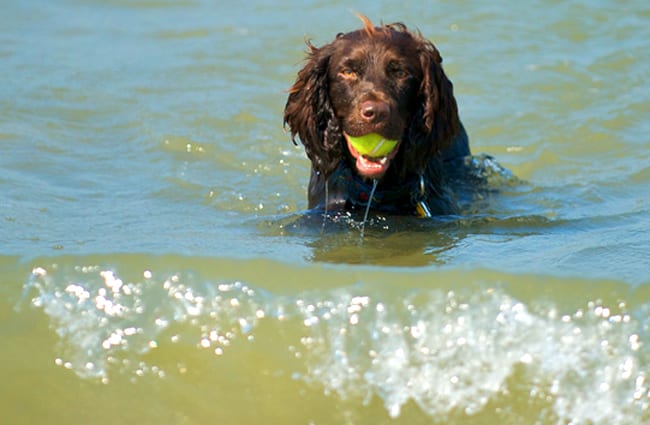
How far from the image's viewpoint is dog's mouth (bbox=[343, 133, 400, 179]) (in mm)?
5020

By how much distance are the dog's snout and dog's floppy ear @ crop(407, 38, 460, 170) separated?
0.38m

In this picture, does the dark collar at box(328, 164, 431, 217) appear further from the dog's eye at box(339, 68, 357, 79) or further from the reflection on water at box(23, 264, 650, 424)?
the reflection on water at box(23, 264, 650, 424)

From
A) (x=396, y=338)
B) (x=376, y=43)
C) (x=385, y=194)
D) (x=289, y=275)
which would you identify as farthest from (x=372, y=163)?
(x=396, y=338)

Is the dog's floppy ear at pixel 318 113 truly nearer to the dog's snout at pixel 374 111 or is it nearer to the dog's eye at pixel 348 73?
the dog's eye at pixel 348 73

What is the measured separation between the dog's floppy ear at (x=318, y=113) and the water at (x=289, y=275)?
1.09 ft

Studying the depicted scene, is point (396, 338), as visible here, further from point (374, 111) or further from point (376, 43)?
point (376, 43)

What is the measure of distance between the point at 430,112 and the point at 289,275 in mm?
1573

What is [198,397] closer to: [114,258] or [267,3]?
[114,258]

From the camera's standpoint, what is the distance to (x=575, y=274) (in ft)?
12.8

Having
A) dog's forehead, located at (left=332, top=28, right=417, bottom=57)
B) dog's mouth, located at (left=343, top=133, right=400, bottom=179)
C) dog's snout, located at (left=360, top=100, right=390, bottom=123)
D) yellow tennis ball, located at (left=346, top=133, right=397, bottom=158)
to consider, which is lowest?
dog's mouth, located at (left=343, top=133, right=400, bottom=179)

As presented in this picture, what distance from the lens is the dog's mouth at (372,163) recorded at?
5.02 m

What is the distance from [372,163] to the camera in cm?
505

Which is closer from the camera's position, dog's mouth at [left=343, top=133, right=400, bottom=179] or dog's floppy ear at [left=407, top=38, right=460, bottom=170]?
dog's mouth at [left=343, top=133, right=400, bottom=179]

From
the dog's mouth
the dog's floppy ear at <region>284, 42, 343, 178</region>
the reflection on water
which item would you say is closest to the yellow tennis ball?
the dog's mouth
